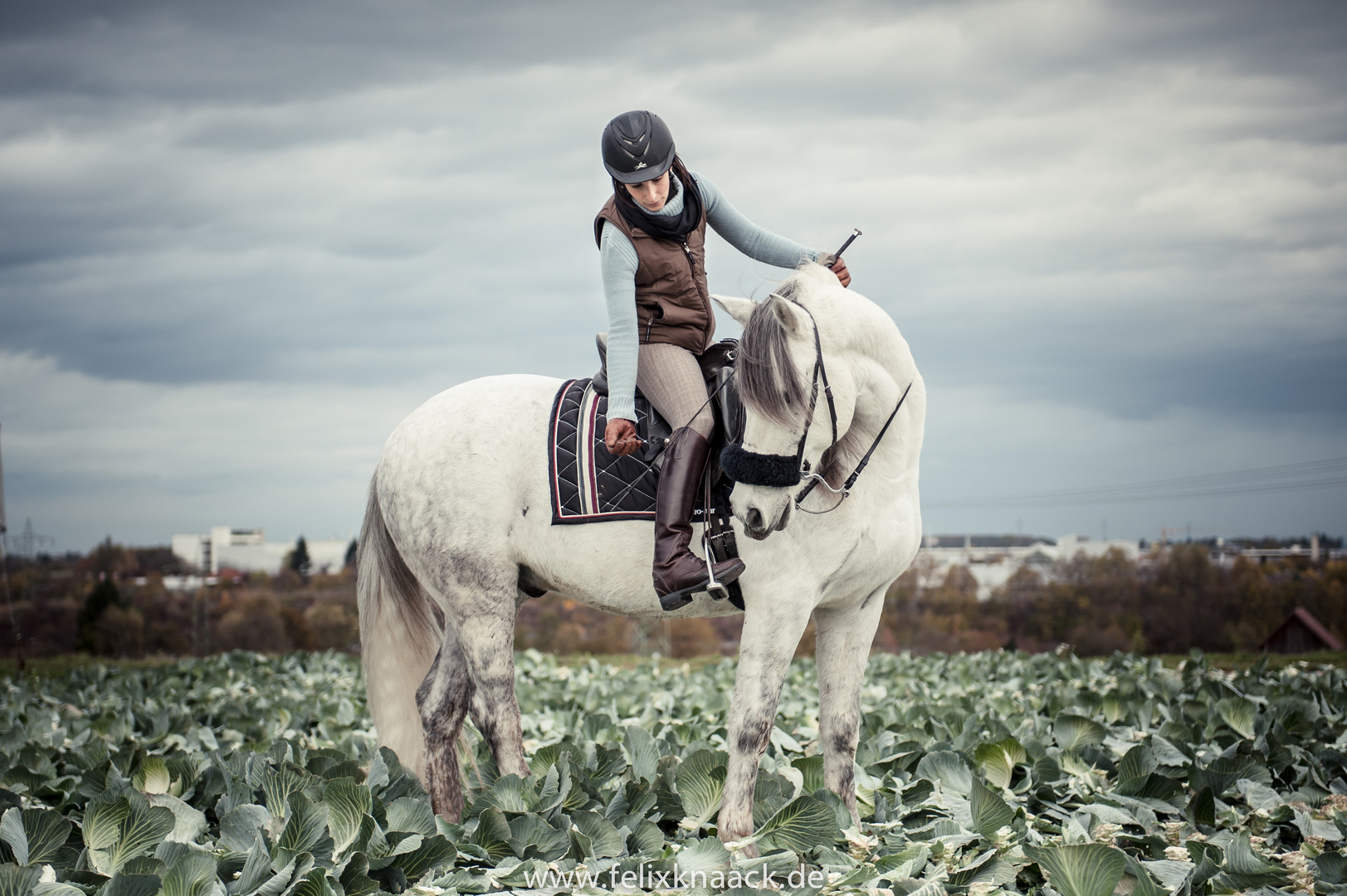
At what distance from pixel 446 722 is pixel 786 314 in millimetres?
2418

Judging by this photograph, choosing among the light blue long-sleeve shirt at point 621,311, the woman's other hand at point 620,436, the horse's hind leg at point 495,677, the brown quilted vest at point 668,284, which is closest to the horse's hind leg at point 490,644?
the horse's hind leg at point 495,677

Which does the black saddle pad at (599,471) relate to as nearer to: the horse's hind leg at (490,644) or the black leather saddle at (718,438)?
the black leather saddle at (718,438)

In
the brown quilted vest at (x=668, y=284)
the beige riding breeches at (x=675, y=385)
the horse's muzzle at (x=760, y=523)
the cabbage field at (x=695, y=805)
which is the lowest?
the cabbage field at (x=695, y=805)

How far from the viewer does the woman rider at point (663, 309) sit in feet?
11.5

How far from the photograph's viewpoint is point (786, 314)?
317cm

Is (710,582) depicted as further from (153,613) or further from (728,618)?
(153,613)

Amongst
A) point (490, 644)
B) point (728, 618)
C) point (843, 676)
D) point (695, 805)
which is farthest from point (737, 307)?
point (728, 618)

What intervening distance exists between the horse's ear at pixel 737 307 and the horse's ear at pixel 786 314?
12.8 inches

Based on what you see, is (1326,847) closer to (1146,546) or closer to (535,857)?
(535,857)

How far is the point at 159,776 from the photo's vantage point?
440cm

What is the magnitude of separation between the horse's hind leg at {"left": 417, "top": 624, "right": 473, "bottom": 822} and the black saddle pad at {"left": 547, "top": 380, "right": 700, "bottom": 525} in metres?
0.86

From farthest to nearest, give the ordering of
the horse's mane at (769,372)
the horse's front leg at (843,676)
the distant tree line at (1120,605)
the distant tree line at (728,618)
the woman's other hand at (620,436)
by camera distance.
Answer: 1. the distant tree line at (1120,605)
2. the distant tree line at (728,618)
3. the horse's front leg at (843,676)
4. the woman's other hand at (620,436)
5. the horse's mane at (769,372)

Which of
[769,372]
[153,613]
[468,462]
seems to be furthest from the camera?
[153,613]

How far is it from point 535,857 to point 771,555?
4.82ft
